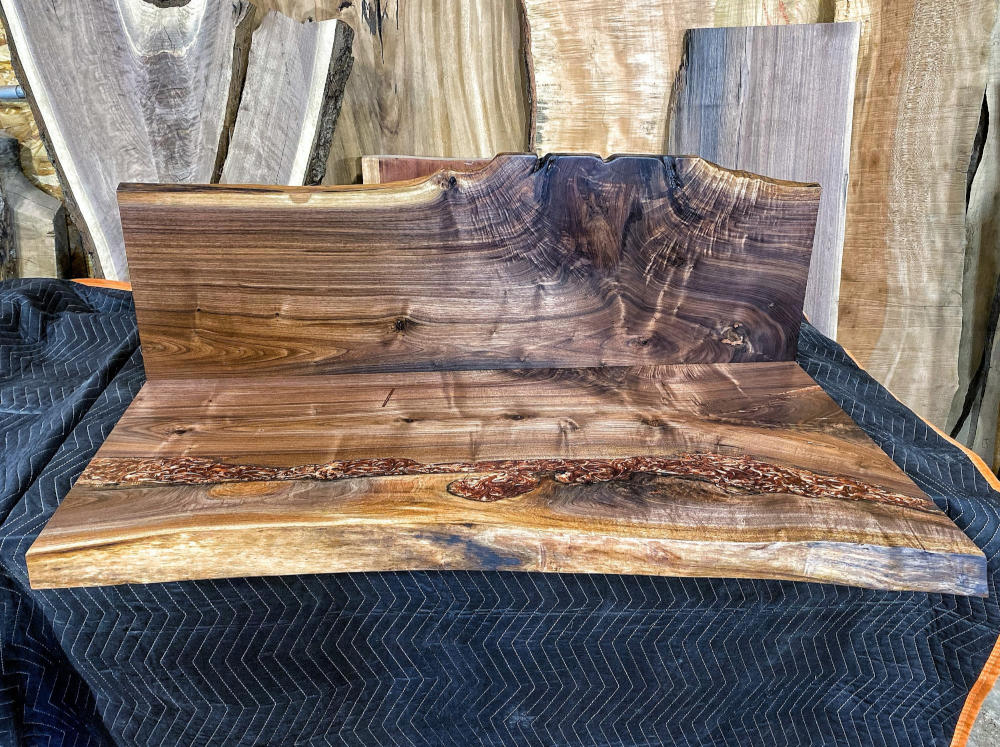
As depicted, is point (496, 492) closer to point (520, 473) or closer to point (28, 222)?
point (520, 473)

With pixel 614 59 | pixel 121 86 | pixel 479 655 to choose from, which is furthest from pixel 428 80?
pixel 479 655

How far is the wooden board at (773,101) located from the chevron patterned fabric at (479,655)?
0.61 metres

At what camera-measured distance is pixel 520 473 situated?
65 cm

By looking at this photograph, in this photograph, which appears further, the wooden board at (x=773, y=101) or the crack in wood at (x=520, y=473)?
the wooden board at (x=773, y=101)

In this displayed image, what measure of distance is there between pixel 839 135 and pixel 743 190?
1.53 feet

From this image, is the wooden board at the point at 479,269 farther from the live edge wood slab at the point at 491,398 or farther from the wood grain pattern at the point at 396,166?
the wood grain pattern at the point at 396,166

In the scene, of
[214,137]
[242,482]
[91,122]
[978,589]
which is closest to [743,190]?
Result: [978,589]

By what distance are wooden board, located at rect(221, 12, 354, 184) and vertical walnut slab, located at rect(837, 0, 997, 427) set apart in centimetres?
83

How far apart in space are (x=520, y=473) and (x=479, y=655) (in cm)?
17

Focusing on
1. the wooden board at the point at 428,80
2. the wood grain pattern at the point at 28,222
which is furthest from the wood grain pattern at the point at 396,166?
the wood grain pattern at the point at 28,222

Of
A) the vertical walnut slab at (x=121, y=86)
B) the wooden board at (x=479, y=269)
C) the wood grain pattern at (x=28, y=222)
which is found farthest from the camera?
the wood grain pattern at (x=28, y=222)

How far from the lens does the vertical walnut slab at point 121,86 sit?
1.03 m

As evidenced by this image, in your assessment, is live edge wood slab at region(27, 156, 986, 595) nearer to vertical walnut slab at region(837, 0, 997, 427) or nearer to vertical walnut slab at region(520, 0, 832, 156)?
vertical walnut slab at region(520, 0, 832, 156)

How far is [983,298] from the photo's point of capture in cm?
129
